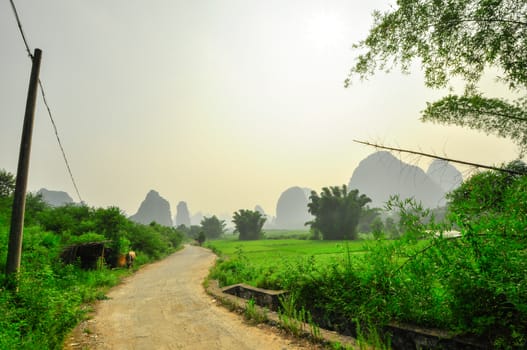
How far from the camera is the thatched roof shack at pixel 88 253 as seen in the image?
40.8ft

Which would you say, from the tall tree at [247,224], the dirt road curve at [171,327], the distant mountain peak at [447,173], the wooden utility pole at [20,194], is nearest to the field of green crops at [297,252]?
the distant mountain peak at [447,173]

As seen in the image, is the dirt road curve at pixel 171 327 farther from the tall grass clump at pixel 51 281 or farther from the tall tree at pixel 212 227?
the tall tree at pixel 212 227

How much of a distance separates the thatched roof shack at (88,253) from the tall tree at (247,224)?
48.7 metres

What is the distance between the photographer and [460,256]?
318cm

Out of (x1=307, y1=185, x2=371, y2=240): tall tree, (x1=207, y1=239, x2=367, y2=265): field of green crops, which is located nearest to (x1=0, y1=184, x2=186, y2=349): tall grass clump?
(x1=207, y1=239, x2=367, y2=265): field of green crops

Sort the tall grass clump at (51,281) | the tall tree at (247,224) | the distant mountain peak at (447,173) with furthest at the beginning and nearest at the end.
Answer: the tall tree at (247,224) → the tall grass clump at (51,281) → the distant mountain peak at (447,173)

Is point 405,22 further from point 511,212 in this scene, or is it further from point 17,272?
point 17,272

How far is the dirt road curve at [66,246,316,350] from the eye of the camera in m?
4.84

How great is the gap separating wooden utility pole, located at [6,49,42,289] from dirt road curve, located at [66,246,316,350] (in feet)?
6.82

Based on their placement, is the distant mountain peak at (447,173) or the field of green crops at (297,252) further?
the field of green crops at (297,252)

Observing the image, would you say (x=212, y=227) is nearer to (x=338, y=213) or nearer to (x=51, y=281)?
(x=338, y=213)

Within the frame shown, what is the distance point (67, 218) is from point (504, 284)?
2039 cm

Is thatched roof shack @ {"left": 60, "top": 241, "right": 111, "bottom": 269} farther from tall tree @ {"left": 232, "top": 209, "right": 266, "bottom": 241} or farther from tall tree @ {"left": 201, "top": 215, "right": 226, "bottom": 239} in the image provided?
tall tree @ {"left": 201, "top": 215, "right": 226, "bottom": 239}

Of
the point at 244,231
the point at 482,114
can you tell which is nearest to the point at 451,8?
the point at 482,114
